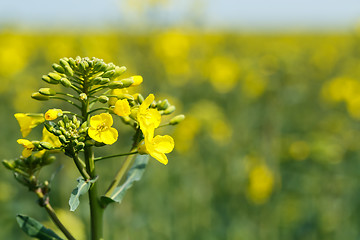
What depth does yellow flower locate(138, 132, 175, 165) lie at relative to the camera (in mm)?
1648

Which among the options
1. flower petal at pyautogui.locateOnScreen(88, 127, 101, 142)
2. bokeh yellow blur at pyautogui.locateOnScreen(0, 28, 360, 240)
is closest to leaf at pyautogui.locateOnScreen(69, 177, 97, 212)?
flower petal at pyautogui.locateOnScreen(88, 127, 101, 142)

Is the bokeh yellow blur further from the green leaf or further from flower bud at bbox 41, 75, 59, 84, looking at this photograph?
flower bud at bbox 41, 75, 59, 84

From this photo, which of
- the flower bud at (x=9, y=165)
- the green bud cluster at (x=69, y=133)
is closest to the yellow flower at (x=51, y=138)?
the green bud cluster at (x=69, y=133)

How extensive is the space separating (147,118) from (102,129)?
0.62 feet

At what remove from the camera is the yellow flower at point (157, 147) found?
165 cm

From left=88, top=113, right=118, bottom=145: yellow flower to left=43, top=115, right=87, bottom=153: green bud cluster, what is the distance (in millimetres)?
48

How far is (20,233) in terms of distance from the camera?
15.3 feet

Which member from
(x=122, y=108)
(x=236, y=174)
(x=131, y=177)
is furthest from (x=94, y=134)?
(x=236, y=174)

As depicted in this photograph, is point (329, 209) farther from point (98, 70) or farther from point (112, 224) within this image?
point (98, 70)

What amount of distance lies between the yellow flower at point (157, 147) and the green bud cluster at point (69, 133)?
0.24 metres

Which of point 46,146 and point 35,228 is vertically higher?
point 46,146

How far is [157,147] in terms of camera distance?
1739 mm

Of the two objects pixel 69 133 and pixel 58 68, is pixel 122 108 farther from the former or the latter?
pixel 58 68

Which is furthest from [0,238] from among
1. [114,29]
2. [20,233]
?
[114,29]
